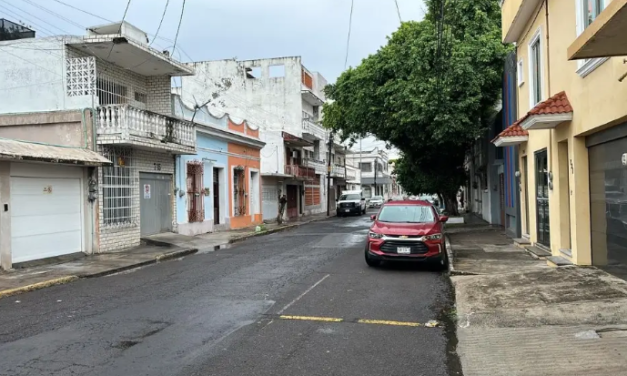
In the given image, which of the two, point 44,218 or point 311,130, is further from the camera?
point 311,130

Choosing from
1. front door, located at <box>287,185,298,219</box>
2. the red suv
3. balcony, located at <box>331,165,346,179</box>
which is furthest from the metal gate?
balcony, located at <box>331,165,346,179</box>

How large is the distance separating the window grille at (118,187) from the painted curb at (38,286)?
479cm

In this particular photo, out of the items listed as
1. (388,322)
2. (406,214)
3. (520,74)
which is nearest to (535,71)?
(520,74)

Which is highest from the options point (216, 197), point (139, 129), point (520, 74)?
point (520, 74)

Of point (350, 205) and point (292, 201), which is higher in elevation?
point (292, 201)

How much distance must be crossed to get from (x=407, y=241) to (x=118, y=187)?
32.6 ft

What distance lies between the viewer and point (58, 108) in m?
15.0

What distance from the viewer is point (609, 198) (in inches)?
318

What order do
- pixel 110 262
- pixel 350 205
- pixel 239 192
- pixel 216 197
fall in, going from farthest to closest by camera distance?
1. pixel 350 205
2. pixel 239 192
3. pixel 216 197
4. pixel 110 262

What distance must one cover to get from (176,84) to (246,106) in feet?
22.9

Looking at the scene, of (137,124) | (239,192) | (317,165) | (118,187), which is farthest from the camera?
(317,165)

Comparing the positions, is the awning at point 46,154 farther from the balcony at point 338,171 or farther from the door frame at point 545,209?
→ the balcony at point 338,171

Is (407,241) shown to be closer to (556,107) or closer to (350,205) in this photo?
(556,107)

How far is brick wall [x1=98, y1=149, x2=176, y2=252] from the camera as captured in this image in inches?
587
